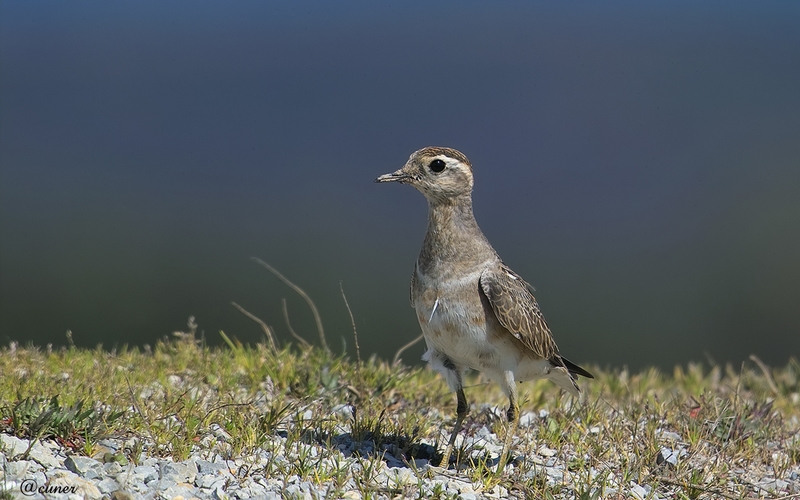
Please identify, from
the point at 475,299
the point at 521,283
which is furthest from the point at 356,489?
the point at 521,283

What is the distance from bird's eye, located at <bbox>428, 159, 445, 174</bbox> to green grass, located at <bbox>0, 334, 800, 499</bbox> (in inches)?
78.2

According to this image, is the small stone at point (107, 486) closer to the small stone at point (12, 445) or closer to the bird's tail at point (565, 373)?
the small stone at point (12, 445)

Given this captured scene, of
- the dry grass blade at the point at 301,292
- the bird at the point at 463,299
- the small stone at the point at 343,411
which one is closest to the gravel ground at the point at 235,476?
the bird at the point at 463,299

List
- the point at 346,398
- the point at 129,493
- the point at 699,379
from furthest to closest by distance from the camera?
the point at 699,379 < the point at 346,398 < the point at 129,493

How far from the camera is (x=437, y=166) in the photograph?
6980 millimetres

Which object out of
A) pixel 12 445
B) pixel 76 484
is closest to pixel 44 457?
pixel 12 445

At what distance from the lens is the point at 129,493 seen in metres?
5.23

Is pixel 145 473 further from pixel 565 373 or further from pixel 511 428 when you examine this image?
pixel 565 373

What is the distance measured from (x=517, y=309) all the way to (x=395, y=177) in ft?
4.63

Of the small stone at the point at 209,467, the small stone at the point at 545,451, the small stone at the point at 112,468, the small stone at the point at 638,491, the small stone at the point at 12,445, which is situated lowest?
the small stone at the point at 545,451

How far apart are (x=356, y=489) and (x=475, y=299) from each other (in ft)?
5.71

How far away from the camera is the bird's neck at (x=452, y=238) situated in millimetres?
6836

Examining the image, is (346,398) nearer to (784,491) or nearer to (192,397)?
(192,397)

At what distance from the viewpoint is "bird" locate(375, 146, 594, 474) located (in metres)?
6.62
